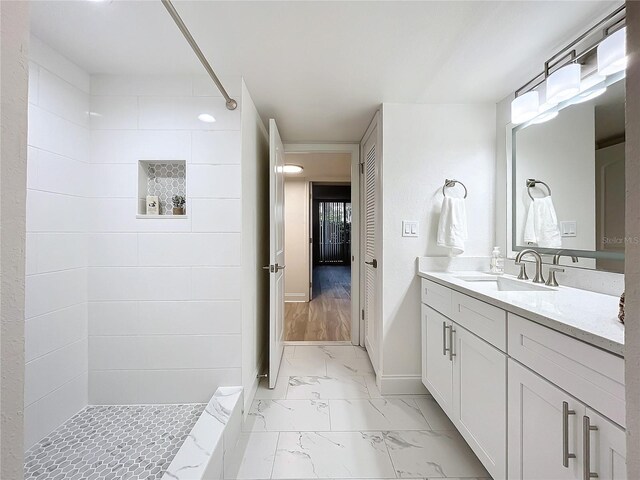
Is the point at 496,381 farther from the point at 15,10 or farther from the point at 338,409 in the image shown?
the point at 15,10

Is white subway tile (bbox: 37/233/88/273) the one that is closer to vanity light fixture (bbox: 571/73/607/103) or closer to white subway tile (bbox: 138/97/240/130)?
Result: white subway tile (bbox: 138/97/240/130)

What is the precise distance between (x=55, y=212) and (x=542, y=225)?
8.83 feet

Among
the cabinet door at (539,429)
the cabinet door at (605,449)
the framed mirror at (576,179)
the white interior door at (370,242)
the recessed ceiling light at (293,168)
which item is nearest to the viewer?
the cabinet door at (605,449)

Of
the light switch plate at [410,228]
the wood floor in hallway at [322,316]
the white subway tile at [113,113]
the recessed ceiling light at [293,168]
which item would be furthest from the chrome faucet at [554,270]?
the recessed ceiling light at [293,168]

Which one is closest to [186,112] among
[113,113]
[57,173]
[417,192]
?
[113,113]

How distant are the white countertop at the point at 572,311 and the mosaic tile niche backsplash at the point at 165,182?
5.69 ft

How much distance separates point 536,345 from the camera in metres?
0.98

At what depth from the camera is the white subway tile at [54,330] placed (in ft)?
4.55

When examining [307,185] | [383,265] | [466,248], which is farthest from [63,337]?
[307,185]

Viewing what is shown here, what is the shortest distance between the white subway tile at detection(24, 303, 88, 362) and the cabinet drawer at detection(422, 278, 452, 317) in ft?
6.83

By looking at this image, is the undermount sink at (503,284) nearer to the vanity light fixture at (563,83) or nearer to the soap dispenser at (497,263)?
the soap dispenser at (497,263)

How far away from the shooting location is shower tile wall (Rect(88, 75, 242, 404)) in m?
1.70

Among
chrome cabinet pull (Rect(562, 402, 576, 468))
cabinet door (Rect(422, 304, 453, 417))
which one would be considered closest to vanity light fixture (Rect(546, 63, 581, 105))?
cabinet door (Rect(422, 304, 453, 417))

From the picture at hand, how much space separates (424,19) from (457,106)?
0.97 m
